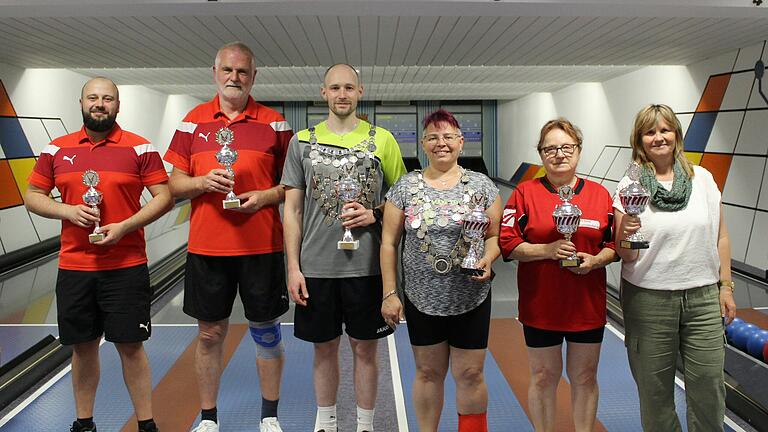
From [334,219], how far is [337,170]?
209 mm

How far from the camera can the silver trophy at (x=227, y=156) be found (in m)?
2.51

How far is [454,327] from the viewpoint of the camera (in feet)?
7.78

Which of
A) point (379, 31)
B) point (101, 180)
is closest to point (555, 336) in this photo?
point (101, 180)

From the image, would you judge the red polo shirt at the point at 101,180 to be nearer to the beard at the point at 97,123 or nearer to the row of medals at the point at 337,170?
the beard at the point at 97,123

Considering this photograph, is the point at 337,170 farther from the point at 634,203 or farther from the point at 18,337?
the point at 18,337

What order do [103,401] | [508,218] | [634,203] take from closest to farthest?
1. [634,203]
2. [508,218]
3. [103,401]

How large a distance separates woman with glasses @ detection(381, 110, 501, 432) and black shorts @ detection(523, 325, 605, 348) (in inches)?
7.3

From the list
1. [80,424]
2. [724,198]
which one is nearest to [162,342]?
[80,424]

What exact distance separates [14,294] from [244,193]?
4.36 m

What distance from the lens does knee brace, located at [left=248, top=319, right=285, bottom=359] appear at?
281cm

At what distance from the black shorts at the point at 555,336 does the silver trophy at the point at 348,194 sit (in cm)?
78

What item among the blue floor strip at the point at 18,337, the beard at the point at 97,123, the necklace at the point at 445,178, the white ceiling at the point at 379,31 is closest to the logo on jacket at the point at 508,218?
the necklace at the point at 445,178

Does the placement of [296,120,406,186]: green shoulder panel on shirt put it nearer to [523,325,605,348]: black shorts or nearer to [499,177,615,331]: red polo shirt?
[499,177,615,331]: red polo shirt

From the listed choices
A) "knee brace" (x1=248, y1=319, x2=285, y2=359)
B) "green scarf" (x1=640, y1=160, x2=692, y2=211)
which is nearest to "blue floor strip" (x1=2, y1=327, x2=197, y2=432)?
"knee brace" (x1=248, y1=319, x2=285, y2=359)
